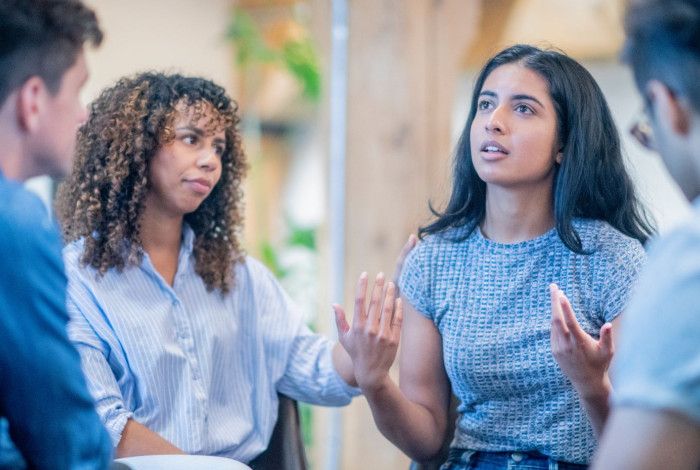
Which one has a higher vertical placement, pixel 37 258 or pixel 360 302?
pixel 37 258

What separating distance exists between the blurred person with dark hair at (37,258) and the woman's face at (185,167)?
0.56 meters

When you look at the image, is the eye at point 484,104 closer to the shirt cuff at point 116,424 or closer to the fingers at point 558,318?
the fingers at point 558,318

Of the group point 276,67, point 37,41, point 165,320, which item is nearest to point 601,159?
point 165,320

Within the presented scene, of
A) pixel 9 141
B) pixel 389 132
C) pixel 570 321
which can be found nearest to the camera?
A: pixel 9 141

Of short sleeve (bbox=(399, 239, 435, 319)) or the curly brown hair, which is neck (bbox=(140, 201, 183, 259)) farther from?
short sleeve (bbox=(399, 239, 435, 319))

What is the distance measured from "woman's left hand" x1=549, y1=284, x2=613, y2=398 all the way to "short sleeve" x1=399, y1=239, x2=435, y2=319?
425 mm

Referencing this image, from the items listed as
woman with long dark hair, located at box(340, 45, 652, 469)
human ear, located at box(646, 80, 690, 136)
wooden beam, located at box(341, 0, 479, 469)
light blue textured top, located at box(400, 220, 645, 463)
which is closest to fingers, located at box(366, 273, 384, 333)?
woman with long dark hair, located at box(340, 45, 652, 469)

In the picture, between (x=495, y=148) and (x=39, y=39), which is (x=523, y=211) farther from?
(x=39, y=39)

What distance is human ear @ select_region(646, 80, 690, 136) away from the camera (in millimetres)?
1068

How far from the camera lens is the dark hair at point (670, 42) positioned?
1.04 meters

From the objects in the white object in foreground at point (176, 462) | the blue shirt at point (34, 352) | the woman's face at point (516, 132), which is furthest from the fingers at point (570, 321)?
the blue shirt at point (34, 352)

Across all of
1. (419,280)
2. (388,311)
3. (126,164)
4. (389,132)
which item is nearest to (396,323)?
(388,311)

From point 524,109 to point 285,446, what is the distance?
823 millimetres

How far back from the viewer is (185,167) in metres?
1.83
